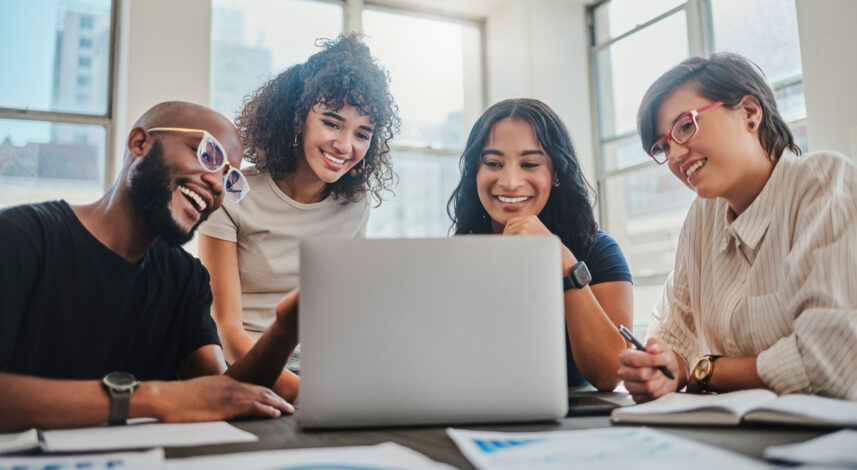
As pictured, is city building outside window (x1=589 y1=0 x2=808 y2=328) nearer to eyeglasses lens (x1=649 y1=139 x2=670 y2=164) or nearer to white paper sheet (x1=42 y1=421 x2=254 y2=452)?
eyeglasses lens (x1=649 y1=139 x2=670 y2=164)

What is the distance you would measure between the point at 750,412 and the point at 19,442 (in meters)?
0.94

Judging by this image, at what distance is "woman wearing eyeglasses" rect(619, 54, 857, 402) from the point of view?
1118 mm

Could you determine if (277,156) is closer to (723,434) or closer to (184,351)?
(184,351)

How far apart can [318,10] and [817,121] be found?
3.58 m

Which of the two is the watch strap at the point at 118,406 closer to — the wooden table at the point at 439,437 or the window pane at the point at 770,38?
the wooden table at the point at 439,437

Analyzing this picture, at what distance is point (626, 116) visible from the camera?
17.1 ft

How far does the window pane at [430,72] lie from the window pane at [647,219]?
4.62ft

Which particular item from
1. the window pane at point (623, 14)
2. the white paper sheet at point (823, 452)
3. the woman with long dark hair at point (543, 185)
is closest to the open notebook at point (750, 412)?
the white paper sheet at point (823, 452)

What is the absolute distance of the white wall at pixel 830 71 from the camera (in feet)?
10.5

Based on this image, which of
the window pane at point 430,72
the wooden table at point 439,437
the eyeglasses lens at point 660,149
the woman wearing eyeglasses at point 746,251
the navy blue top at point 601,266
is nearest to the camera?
the wooden table at point 439,437

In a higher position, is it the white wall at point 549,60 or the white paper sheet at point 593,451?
the white wall at point 549,60

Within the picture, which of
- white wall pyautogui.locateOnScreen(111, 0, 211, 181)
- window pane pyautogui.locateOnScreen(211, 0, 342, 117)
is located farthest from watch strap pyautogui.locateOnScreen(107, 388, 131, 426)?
window pane pyautogui.locateOnScreen(211, 0, 342, 117)

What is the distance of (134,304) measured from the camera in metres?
1.37

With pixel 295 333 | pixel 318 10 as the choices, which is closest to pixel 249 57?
pixel 318 10
